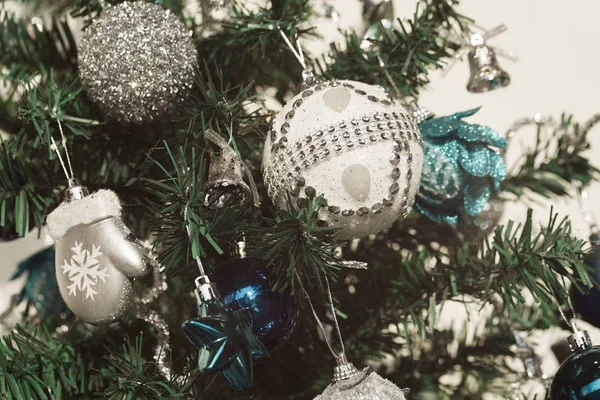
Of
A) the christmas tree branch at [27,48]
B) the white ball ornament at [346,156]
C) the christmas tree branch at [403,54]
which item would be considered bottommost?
the white ball ornament at [346,156]

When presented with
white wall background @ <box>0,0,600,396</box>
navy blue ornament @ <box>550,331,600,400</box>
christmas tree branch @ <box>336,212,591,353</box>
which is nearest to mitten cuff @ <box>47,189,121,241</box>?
christmas tree branch @ <box>336,212,591,353</box>

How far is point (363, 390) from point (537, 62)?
0.82 m

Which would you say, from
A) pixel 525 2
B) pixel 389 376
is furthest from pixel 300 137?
pixel 525 2

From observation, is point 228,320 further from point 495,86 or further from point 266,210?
point 495,86

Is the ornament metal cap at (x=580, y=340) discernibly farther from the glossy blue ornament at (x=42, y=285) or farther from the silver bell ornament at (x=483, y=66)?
the glossy blue ornament at (x=42, y=285)

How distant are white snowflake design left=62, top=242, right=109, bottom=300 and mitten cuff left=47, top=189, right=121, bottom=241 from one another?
2 centimetres

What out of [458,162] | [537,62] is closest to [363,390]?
[458,162]

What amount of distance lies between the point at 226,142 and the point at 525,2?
80 cm

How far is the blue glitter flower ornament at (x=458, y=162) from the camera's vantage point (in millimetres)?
540

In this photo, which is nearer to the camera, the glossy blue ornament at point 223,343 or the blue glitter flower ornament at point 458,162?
the glossy blue ornament at point 223,343

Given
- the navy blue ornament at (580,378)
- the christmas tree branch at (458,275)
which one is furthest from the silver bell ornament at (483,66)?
the navy blue ornament at (580,378)

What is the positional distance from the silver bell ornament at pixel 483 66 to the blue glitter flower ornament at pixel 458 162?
2.4 inches

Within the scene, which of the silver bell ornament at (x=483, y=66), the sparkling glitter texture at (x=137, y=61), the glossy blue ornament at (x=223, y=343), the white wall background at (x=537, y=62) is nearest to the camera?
the glossy blue ornament at (x=223, y=343)

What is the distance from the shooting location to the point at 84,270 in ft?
1.42
